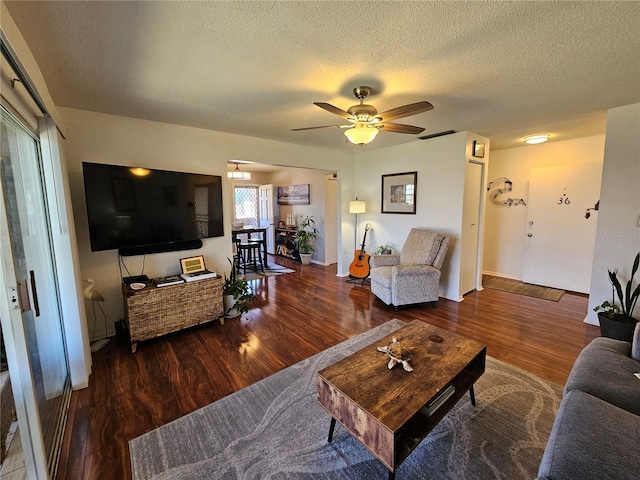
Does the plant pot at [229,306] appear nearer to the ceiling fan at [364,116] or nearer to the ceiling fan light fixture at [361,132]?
the ceiling fan at [364,116]

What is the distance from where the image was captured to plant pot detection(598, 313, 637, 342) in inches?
104

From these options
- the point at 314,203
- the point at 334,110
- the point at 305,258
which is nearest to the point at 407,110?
the point at 334,110

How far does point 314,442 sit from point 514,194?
17.0 ft

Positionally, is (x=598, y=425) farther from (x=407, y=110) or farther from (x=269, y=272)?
(x=269, y=272)

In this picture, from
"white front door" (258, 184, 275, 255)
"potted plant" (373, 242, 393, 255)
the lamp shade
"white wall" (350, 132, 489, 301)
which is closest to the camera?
"white wall" (350, 132, 489, 301)

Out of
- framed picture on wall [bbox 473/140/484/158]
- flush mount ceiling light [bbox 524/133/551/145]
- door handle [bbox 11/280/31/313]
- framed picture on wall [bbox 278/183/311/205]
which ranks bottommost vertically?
door handle [bbox 11/280/31/313]

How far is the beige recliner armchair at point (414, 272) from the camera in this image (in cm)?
363

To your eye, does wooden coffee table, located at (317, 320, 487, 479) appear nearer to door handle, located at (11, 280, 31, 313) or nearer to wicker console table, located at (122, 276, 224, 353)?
door handle, located at (11, 280, 31, 313)

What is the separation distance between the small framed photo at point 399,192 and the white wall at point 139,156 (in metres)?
1.99

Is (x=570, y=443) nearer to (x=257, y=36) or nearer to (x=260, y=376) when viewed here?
(x=260, y=376)

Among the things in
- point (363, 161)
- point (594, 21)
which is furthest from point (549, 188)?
point (594, 21)

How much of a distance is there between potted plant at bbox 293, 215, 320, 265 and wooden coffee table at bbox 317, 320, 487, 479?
4.67 meters

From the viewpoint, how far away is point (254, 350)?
2.71 meters

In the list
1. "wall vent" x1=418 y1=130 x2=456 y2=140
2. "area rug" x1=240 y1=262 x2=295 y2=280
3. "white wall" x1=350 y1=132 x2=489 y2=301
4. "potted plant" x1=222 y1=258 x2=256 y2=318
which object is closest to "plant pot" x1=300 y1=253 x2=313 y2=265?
"area rug" x1=240 y1=262 x2=295 y2=280
